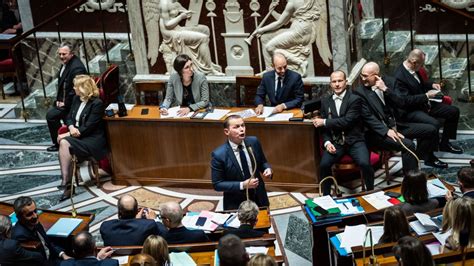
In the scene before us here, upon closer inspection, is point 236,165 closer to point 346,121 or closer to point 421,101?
point 346,121

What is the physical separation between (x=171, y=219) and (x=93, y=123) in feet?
10.2

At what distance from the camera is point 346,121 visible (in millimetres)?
8977

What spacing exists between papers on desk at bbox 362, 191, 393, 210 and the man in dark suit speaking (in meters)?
0.95

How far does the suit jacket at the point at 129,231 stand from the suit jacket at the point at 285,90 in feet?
9.33

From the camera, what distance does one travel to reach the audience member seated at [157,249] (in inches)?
252

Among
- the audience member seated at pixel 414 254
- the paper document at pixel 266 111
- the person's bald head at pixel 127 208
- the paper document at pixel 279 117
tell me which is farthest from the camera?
the paper document at pixel 266 111

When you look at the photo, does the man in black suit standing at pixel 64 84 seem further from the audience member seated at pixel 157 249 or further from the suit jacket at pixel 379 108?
the audience member seated at pixel 157 249

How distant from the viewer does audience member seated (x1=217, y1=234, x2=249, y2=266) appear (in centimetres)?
611

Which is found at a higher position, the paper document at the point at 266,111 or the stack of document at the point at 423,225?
the paper document at the point at 266,111

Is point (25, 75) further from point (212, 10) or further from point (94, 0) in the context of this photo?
point (212, 10)

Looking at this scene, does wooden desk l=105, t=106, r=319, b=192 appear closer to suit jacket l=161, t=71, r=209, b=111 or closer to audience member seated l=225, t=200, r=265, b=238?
suit jacket l=161, t=71, r=209, b=111

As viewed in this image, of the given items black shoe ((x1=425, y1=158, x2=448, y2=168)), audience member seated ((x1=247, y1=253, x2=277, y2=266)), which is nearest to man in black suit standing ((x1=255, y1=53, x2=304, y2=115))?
black shoe ((x1=425, y1=158, x2=448, y2=168))

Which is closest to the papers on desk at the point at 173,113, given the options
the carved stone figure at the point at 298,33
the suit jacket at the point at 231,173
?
the carved stone figure at the point at 298,33

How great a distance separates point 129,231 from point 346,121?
271 centimetres
